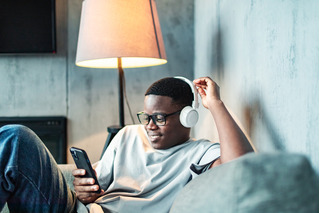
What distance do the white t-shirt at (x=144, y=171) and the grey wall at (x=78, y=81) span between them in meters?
1.19

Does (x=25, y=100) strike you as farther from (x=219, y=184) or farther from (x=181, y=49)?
(x=219, y=184)

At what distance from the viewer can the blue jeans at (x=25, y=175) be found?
96 centimetres

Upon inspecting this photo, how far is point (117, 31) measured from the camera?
5.09ft

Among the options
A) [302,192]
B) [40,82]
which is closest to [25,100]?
[40,82]

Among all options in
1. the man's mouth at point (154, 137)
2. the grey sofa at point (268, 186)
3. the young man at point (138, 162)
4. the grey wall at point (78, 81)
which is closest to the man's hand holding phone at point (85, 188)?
the young man at point (138, 162)

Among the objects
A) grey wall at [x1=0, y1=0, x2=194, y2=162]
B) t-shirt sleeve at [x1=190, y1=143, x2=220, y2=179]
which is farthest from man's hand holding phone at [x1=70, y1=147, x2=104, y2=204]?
grey wall at [x1=0, y1=0, x2=194, y2=162]

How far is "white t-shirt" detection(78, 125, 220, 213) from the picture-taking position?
1.08 meters

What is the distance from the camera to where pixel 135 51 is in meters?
1.56

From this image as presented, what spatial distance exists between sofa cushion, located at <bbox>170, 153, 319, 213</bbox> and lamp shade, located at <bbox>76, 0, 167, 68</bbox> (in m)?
1.16

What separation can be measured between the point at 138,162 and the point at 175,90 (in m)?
0.32

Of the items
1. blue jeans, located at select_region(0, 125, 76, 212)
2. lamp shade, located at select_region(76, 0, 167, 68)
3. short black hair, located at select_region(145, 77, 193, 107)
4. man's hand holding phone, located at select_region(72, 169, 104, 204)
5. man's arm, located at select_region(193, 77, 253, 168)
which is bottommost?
man's hand holding phone, located at select_region(72, 169, 104, 204)

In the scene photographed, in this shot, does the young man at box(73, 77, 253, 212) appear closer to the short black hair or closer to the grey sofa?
the short black hair

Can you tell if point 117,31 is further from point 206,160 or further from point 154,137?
point 206,160

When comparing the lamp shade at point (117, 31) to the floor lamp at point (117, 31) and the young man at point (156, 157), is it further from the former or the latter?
the young man at point (156, 157)
